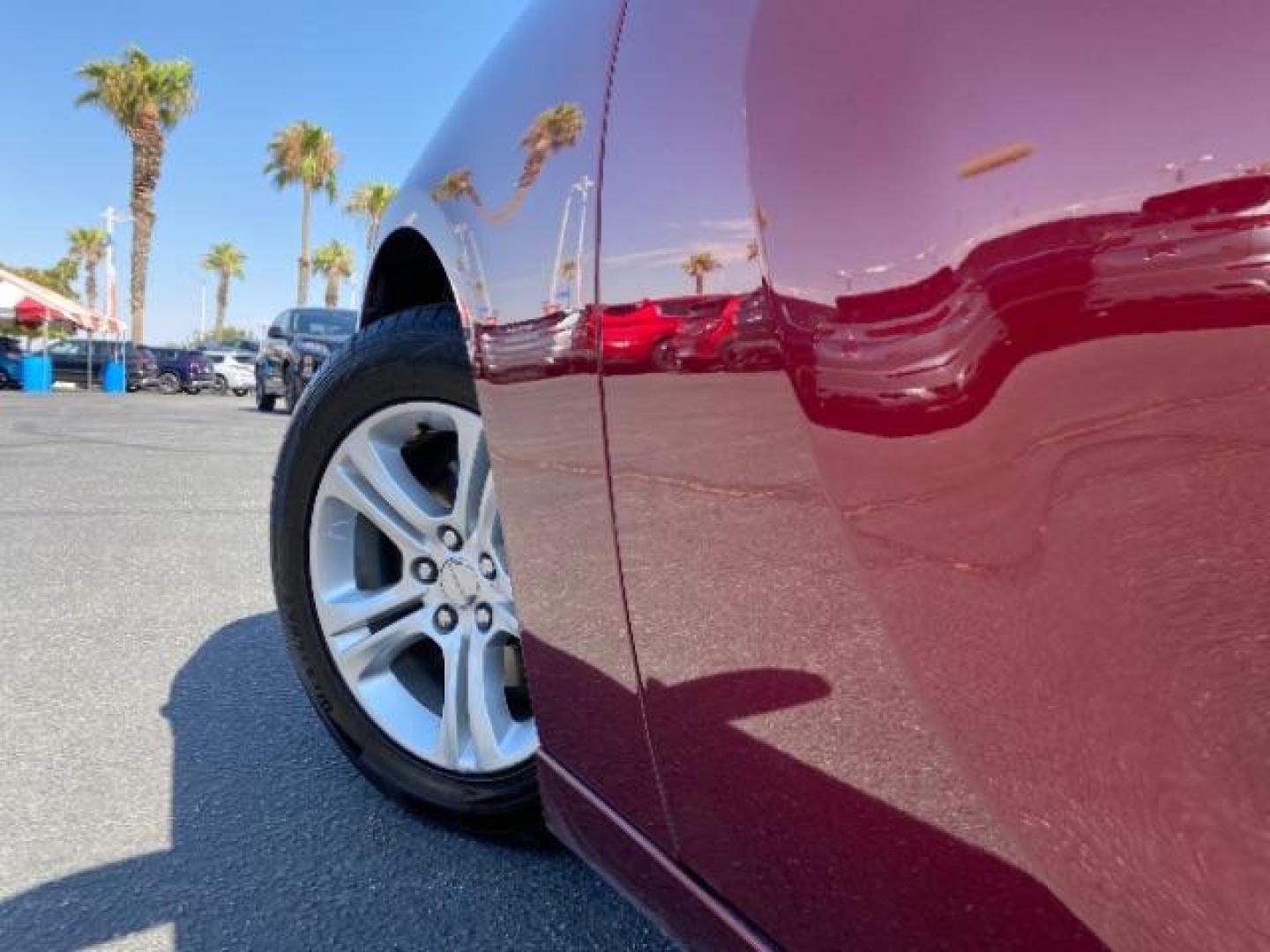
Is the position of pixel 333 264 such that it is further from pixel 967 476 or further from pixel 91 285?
pixel 967 476

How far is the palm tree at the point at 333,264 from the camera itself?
194 feet

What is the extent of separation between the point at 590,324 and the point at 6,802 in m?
1.75

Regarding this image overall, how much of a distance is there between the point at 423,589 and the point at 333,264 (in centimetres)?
6288

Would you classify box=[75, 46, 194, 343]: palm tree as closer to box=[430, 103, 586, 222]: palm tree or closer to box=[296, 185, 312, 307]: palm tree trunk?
box=[296, 185, 312, 307]: palm tree trunk

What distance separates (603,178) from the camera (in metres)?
1.21

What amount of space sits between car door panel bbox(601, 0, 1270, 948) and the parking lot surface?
807 mm

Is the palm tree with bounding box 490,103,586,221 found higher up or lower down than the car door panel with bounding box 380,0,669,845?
higher up

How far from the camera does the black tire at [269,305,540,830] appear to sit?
1.73 meters

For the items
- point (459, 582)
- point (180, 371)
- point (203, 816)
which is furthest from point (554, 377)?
point (180, 371)

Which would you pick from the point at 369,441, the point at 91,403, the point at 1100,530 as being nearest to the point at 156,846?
the point at 369,441

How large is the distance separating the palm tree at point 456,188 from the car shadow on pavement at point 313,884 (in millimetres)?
1212

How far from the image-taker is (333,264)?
60188 mm

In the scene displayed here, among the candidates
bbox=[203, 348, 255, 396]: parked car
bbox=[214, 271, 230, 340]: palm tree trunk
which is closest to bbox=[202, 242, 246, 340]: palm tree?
bbox=[214, 271, 230, 340]: palm tree trunk

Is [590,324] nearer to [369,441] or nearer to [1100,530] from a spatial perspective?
[1100,530]
